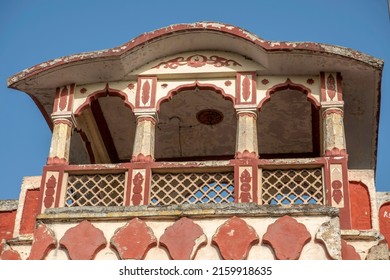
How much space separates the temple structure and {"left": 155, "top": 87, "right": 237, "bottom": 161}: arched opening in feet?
0.13

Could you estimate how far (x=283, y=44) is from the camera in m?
14.1

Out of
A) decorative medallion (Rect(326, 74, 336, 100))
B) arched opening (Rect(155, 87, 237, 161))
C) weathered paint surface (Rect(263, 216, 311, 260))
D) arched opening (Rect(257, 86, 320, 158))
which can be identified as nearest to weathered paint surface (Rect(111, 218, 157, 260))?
weathered paint surface (Rect(263, 216, 311, 260))

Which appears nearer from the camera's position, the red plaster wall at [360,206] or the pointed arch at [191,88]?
the red plaster wall at [360,206]

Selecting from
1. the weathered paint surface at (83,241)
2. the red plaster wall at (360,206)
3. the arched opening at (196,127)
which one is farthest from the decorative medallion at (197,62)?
the weathered paint surface at (83,241)

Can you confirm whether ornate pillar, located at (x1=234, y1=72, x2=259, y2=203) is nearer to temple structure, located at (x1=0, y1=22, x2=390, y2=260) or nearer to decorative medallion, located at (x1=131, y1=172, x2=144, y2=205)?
temple structure, located at (x1=0, y1=22, x2=390, y2=260)

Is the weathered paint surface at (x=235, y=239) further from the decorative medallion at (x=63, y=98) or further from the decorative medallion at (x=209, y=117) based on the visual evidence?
the decorative medallion at (x=209, y=117)

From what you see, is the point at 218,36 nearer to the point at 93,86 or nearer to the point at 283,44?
the point at 283,44

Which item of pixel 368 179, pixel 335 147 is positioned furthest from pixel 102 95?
pixel 368 179

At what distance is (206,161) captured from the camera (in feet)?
44.7

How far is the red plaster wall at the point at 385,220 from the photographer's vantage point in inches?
A: 538

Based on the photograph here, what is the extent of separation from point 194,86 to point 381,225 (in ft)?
11.7

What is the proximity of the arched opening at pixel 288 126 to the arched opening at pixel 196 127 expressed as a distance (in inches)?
23.1

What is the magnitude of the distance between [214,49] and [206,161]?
2093 millimetres

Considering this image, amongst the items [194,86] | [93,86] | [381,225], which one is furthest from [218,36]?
[381,225]
